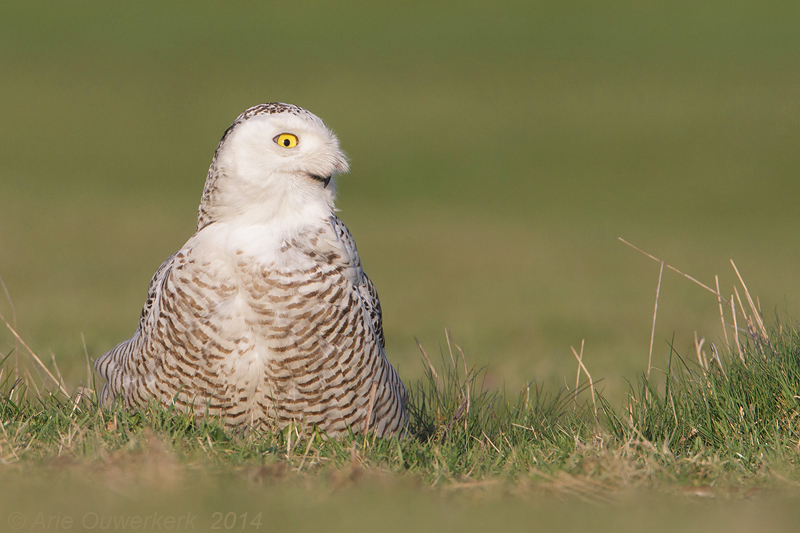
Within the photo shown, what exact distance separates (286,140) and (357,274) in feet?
2.35

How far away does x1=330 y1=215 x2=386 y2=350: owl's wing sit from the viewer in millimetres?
4148

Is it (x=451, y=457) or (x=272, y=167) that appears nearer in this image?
(x=451, y=457)

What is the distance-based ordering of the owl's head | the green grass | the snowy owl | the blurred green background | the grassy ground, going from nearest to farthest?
the green grass → the snowy owl → the owl's head → the grassy ground → the blurred green background

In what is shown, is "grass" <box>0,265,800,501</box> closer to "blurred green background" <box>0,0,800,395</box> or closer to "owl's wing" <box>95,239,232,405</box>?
"owl's wing" <box>95,239,232,405</box>

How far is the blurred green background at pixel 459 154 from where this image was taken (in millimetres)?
12734

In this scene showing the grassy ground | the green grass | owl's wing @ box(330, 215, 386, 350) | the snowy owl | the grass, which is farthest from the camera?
the grassy ground

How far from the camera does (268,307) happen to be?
386 cm

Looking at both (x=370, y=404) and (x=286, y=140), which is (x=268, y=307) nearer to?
(x=370, y=404)

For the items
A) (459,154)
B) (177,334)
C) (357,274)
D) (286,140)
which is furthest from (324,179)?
(459,154)

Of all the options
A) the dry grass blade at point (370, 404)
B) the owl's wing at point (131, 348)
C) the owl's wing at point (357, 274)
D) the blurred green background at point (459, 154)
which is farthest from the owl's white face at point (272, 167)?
the blurred green background at point (459, 154)

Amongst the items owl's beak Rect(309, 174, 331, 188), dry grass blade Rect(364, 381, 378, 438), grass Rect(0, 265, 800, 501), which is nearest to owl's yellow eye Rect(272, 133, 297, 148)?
owl's beak Rect(309, 174, 331, 188)

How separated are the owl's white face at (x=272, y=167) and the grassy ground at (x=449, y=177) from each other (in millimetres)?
1078

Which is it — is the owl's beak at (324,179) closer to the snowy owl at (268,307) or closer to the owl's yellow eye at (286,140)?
the snowy owl at (268,307)

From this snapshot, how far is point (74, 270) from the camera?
14734 millimetres
